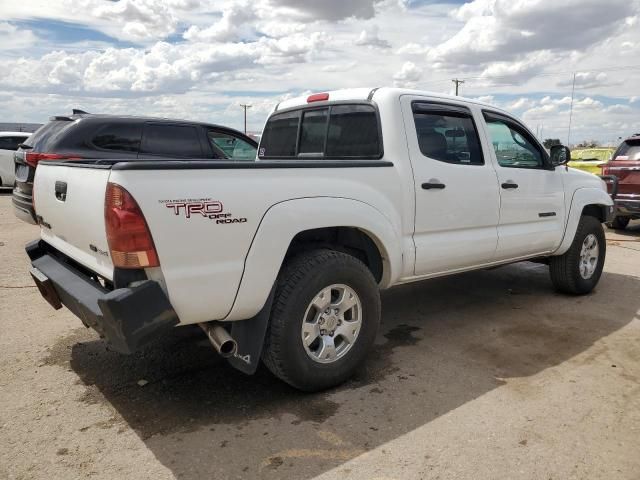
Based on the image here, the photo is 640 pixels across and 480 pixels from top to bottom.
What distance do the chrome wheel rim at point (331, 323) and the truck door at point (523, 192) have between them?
177cm

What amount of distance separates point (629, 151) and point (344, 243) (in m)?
8.43

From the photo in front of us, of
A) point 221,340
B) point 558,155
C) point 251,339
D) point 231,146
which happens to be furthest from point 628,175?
point 221,340

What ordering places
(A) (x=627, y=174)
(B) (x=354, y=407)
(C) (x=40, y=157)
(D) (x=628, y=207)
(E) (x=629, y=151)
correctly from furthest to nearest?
1. (E) (x=629, y=151)
2. (A) (x=627, y=174)
3. (D) (x=628, y=207)
4. (C) (x=40, y=157)
5. (B) (x=354, y=407)

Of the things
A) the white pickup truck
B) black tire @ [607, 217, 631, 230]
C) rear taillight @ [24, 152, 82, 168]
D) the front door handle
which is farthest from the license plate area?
black tire @ [607, 217, 631, 230]

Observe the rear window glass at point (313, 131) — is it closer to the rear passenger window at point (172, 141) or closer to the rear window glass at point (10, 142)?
the rear passenger window at point (172, 141)

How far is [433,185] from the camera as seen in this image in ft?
13.1

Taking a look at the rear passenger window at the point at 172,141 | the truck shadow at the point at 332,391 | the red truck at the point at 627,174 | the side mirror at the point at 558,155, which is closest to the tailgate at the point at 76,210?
the truck shadow at the point at 332,391

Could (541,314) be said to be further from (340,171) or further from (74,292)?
(74,292)

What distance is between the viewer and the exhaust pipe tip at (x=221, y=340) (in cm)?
305

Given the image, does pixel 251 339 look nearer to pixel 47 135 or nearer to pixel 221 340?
pixel 221 340

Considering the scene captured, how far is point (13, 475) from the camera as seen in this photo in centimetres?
260

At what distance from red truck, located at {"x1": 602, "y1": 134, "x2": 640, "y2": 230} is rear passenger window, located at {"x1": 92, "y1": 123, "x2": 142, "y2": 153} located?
7.96 metres

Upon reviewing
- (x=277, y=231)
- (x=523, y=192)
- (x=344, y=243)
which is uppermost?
(x=523, y=192)

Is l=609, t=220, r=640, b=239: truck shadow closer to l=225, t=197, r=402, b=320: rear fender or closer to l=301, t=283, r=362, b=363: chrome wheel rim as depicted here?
l=301, t=283, r=362, b=363: chrome wheel rim
